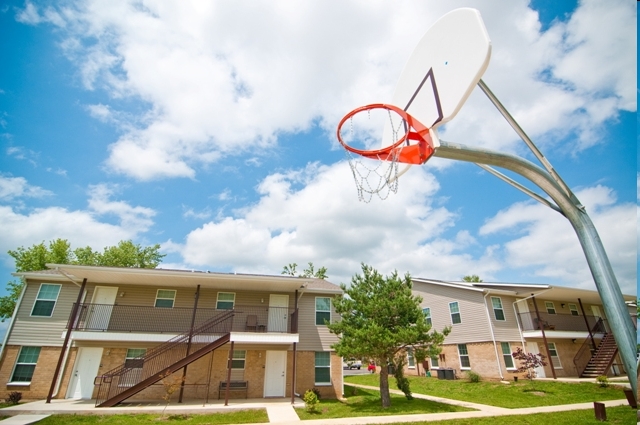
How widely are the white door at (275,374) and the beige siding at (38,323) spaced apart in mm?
9611

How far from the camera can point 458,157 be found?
4.64 m

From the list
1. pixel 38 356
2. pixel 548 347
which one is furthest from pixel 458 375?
pixel 38 356

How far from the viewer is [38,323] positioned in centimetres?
1492

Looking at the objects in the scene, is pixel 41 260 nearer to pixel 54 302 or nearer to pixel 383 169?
pixel 54 302

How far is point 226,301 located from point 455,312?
595 inches

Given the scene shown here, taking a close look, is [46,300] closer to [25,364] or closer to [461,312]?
[25,364]

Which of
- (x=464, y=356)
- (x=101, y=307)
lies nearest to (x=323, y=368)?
(x=464, y=356)

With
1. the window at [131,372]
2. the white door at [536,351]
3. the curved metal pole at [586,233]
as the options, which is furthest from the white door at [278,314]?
the white door at [536,351]

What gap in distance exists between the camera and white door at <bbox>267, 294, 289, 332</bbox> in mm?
16094

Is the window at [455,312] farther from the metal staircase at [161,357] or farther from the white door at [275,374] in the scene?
the metal staircase at [161,357]

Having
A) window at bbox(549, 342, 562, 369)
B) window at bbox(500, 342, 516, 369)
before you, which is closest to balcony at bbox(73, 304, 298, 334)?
window at bbox(500, 342, 516, 369)

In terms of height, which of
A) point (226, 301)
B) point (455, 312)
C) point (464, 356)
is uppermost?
point (455, 312)

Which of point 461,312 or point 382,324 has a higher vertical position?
point 461,312

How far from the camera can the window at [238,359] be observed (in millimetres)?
15363
